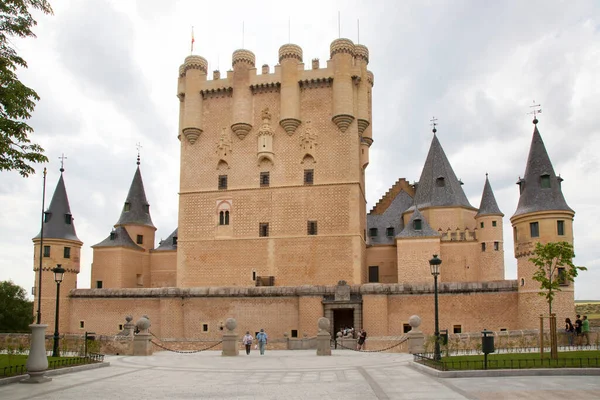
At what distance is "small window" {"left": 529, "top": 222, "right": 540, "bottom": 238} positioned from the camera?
2938cm

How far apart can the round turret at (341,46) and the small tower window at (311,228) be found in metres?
11.5

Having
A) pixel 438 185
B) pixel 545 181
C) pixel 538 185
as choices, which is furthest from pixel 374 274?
pixel 545 181

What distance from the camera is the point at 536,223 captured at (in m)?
29.5

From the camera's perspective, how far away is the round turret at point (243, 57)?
41.2 metres

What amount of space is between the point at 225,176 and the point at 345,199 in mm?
8461

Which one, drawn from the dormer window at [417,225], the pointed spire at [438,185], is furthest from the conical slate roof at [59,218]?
the pointed spire at [438,185]

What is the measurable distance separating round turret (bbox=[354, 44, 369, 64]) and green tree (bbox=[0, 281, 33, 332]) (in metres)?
31.1

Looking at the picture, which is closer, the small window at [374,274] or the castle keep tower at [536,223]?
the castle keep tower at [536,223]

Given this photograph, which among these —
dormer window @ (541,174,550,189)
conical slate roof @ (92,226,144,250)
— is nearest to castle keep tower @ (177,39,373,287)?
conical slate roof @ (92,226,144,250)

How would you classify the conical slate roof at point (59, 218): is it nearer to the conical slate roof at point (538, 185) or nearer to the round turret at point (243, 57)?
the round turret at point (243, 57)

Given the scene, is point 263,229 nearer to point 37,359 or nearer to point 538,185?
point 538,185

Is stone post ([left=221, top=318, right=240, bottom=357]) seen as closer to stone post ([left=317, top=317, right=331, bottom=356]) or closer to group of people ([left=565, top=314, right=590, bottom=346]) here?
stone post ([left=317, top=317, right=331, bottom=356])

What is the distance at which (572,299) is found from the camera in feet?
91.2

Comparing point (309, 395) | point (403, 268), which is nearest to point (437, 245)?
point (403, 268)
